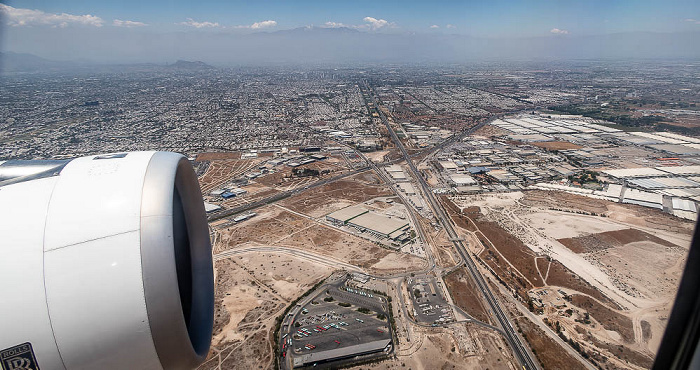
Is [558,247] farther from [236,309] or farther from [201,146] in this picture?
[201,146]

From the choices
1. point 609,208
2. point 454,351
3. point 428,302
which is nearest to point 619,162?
point 609,208

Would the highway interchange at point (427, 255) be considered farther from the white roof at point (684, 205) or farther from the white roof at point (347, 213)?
the white roof at point (684, 205)

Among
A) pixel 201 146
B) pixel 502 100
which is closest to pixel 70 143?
pixel 201 146

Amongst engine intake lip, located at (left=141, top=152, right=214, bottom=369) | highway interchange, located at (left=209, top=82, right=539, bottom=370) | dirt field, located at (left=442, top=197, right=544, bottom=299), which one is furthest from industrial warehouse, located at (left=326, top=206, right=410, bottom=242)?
engine intake lip, located at (left=141, top=152, right=214, bottom=369)

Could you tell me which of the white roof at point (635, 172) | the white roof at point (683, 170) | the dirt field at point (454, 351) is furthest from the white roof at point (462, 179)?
the white roof at point (683, 170)

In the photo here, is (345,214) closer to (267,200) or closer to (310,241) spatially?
(310,241)

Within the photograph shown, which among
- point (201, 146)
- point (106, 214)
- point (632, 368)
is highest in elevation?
point (106, 214)

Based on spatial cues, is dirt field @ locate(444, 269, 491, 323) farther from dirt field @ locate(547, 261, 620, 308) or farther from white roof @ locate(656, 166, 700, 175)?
white roof @ locate(656, 166, 700, 175)
